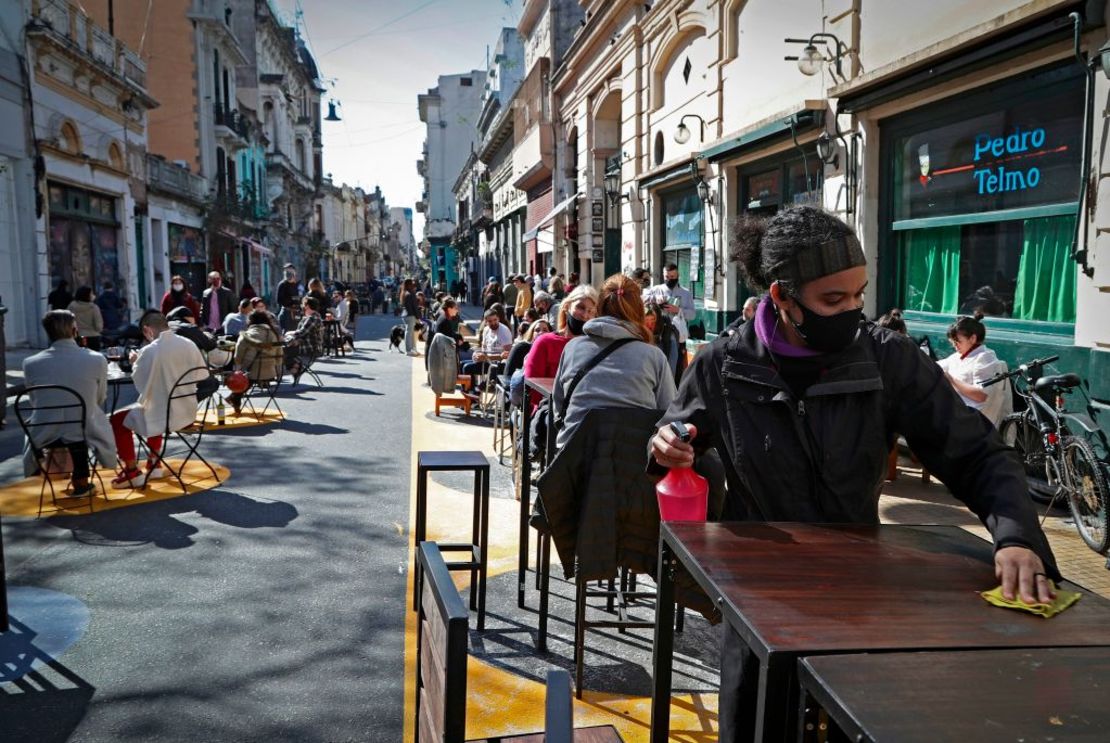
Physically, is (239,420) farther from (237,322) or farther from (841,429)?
(841,429)

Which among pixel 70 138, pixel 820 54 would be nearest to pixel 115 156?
pixel 70 138

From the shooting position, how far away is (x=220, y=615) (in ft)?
15.1

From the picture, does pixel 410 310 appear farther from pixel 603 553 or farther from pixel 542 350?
pixel 603 553

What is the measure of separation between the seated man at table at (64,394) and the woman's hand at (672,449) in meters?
5.50

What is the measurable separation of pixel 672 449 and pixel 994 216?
6941mm

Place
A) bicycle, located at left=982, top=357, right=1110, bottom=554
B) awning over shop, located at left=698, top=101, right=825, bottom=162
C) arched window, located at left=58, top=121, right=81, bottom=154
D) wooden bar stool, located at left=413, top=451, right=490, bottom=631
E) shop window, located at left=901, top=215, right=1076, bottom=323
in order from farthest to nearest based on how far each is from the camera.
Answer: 1. arched window, located at left=58, top=121, right=81, bottom=154
2. awning over shop, located at left=698, top=101, right=825, bottom=162
3. shop window, located at left=901, top=215, right=1076, bottom=323
4. bicycle, located at left=982, top=357, right=1110, bottom=554
5. wooden bar stool, located at left=413, top=451, right=490, bottom=631

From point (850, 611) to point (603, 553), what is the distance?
2223 mm

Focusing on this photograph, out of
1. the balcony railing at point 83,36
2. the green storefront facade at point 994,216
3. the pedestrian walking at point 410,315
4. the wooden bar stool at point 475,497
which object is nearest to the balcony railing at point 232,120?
the balcony railing at point 83,36

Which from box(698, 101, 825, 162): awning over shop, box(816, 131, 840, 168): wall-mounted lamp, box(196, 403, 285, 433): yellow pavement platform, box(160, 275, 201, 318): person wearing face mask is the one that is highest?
box(698, 101, 825, 162): awning over shop

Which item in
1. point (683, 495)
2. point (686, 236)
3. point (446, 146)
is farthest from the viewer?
point (446, 146)

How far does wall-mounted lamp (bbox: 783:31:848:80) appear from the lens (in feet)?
32.6

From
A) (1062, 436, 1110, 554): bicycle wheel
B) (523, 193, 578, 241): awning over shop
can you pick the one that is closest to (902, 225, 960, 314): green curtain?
(1062, 436, 1110, 554): bicycle wheel

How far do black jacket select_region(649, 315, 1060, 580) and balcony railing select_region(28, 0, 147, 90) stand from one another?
815 inches

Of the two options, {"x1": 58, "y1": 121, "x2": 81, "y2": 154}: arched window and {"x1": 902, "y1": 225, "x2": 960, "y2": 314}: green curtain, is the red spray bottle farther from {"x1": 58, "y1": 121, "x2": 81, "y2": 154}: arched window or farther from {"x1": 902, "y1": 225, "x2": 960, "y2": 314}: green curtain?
{"x1": 58, "y1": 121, "x2": 81, "y2": 154}: arched window
